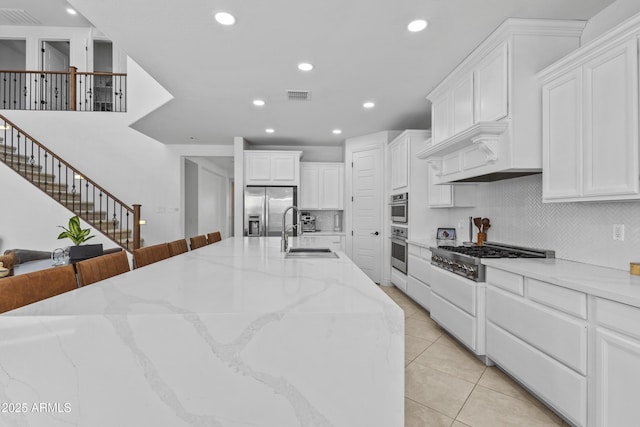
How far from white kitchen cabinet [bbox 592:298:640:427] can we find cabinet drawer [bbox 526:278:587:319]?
8 cm

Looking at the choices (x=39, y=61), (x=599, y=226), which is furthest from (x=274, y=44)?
(x=39, y=61)

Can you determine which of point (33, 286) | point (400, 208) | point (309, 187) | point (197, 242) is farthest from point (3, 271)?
point (309, 187)

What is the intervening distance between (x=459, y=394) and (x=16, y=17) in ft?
34.5

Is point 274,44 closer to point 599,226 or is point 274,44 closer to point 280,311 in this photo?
point 280,311

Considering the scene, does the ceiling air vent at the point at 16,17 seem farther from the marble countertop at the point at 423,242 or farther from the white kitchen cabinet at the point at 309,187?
the marble countertop at the point at 423,242

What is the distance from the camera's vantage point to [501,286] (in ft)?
7.22

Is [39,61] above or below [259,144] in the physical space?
above

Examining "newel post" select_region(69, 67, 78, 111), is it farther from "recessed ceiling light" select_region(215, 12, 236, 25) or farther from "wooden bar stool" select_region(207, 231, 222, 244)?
"recessed ceiling light" select_region(215, 12, 236, 25)

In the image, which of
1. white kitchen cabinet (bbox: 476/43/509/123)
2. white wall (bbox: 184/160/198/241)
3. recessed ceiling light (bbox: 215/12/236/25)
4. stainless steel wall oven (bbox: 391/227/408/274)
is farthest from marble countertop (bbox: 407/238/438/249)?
white wall (bbox: 184/160/198/241)

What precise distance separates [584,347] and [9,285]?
2.55m

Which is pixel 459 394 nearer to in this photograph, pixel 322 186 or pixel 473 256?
pixel 473 256

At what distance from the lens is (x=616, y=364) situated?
4.54ft

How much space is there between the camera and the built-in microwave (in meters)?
4.23

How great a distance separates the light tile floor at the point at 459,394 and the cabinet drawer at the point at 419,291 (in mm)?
760
